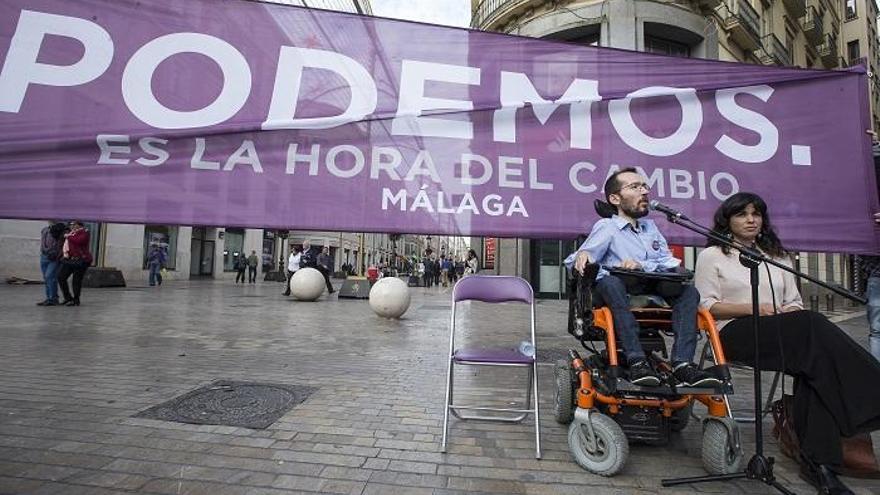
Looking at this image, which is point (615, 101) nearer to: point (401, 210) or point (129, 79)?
point (401, 210)

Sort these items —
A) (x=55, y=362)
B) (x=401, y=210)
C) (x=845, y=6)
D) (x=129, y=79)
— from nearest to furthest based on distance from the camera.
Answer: (x=129, y=79) < (x=401, y=210) < (x=55, y=362) < (x=845, y=6)

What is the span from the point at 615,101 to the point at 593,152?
0.46 meters

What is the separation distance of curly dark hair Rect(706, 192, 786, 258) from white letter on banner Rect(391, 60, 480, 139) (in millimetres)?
1800

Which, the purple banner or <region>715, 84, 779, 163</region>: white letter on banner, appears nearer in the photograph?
the purple banner

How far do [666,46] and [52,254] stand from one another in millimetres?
17388

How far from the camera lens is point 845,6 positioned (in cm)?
3238

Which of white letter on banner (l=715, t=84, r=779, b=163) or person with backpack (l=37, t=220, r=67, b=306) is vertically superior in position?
white letter on banner (l=715, t=84, r=779, b=163)

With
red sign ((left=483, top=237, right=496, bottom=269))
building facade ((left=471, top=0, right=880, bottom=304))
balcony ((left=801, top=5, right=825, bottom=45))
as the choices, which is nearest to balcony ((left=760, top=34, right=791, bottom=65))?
building facade ((left=471, top=0, right=880, bottom=304))

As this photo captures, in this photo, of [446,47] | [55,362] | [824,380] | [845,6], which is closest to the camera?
[824,380]

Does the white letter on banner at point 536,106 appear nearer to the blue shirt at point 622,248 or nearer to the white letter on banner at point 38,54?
the blue shirt at point 622,248

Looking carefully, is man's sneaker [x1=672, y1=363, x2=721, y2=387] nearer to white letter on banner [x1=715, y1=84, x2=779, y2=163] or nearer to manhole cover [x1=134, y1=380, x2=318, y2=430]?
white letter on banner [x1=715, y1=84, x2=779, y2=163]

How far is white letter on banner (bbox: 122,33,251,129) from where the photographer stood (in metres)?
3.21

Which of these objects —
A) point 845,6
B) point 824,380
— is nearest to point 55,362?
point 824,380

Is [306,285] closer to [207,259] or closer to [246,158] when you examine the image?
[246,158]
